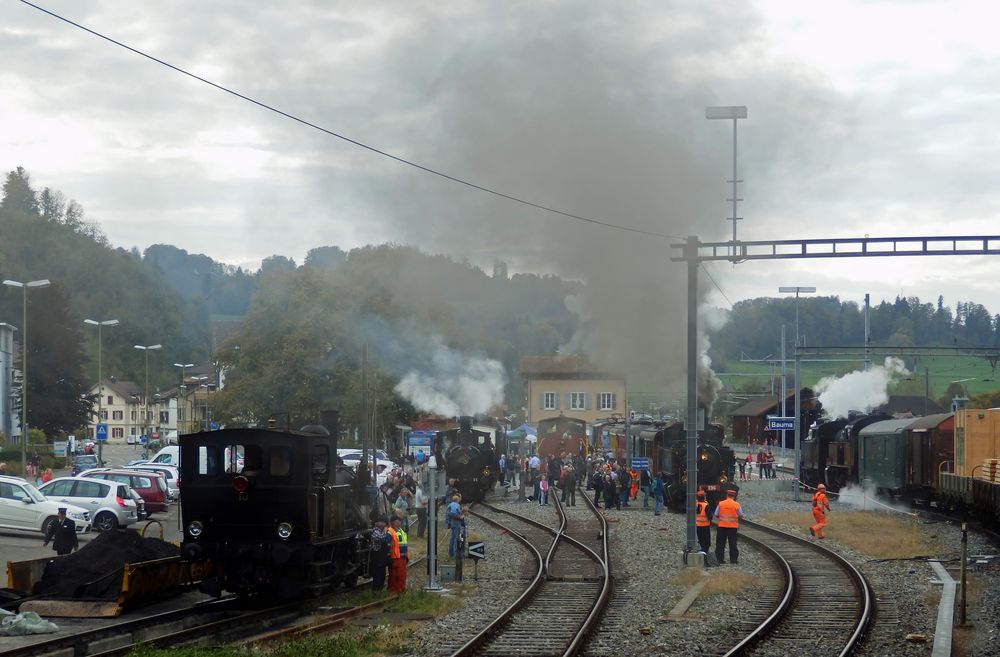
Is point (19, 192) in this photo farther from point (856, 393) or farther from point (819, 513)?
point (819, 513)

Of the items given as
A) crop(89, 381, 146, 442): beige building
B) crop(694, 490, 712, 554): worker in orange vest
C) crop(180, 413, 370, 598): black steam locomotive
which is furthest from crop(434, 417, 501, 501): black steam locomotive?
crop(89, 381, 146, 442): beige building

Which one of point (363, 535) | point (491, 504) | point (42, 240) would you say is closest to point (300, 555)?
point (363, 535)

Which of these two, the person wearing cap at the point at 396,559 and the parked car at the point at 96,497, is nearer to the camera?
the person wearing cap at the point at 396,559

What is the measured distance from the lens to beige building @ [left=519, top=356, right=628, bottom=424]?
91.6 metres

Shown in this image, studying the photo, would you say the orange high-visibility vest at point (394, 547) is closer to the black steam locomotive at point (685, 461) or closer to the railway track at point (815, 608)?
the railway track at point (815, 608)

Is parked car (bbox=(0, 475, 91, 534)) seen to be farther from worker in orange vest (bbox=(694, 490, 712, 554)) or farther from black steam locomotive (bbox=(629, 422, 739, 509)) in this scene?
black steam locomotive (bbox=(629, 422, 739, 509))

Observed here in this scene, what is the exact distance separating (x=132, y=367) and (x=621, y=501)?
250 feet

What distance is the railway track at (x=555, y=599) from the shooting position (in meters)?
14.7

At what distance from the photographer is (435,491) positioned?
66.4 ft

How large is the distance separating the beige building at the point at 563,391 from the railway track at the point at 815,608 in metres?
65.4

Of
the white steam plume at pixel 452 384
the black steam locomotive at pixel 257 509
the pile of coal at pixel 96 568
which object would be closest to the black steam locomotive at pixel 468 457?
the white steam plume at pixel 452 384

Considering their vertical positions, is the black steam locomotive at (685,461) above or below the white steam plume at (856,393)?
below

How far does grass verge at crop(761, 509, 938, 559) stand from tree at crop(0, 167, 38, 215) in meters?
116

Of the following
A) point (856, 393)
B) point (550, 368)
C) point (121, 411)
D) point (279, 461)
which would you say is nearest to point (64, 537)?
point (279, 461)
